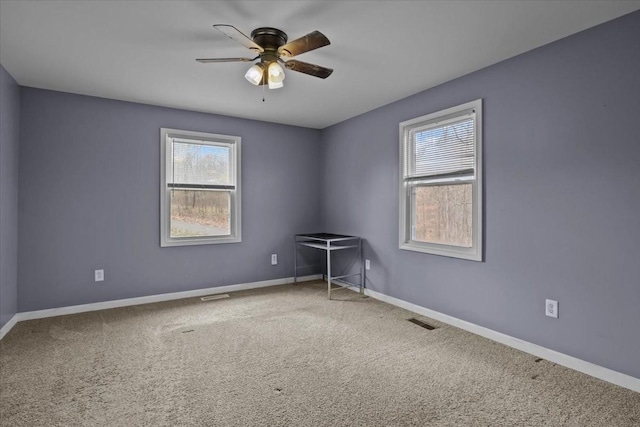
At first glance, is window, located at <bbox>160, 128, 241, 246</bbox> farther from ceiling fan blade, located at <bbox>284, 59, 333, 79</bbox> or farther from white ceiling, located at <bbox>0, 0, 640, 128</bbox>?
ceiling fan blade, located at <bbox>284, 59, 333, 79</bbox>

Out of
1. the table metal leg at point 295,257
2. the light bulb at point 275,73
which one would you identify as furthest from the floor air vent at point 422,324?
the light bulb at point 275,73

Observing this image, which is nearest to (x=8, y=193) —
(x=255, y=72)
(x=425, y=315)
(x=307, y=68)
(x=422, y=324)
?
(x=255, y=72)

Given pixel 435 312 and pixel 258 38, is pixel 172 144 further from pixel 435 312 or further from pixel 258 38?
pixel 435 312

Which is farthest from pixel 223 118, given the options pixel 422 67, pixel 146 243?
pixel 422 67

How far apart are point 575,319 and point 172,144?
4351 millimetres

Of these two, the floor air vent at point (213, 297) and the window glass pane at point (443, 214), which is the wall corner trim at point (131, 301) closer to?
the floor air vent at point (213, 297)

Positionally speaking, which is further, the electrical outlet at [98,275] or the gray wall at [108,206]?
the electrical outlet at [98,275]

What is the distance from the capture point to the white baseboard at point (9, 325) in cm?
304

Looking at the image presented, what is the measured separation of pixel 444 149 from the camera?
350 cm

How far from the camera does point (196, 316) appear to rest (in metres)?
3.62

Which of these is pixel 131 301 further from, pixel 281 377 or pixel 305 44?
pixel 305 44

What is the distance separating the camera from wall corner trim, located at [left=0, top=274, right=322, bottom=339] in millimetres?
3482

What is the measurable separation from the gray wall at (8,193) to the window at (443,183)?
3.79 m

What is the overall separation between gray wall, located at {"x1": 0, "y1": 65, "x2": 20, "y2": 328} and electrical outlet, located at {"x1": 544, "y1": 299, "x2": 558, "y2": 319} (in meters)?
4.49
